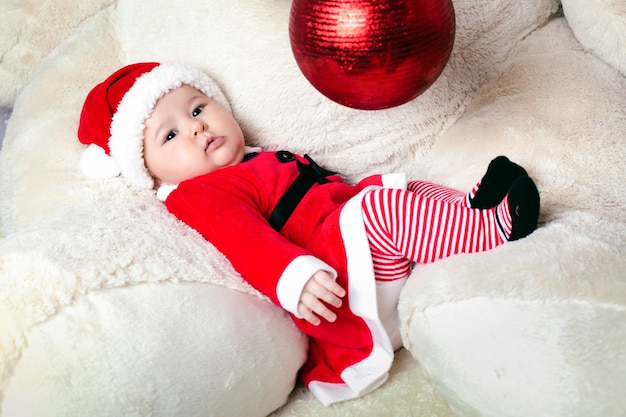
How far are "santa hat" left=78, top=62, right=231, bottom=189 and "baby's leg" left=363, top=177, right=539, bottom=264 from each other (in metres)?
0.43

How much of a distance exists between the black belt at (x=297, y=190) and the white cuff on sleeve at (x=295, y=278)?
0.62 feet

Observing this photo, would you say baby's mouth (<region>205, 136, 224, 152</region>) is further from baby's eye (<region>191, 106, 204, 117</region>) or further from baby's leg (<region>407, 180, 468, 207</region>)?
baby's leg (<region>407, 180, 468, 207</region>)

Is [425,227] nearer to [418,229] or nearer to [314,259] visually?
[418,229]

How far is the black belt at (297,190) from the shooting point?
107 cm

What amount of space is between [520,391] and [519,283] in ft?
0.42

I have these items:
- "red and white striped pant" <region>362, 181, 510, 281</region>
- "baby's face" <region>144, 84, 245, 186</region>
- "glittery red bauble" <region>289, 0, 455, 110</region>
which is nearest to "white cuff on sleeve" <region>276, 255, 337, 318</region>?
"red and white striped pant" <region>362, 181, 510, 281</region>

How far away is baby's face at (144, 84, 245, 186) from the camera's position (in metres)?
1.13

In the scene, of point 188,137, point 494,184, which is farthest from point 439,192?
point 188,137

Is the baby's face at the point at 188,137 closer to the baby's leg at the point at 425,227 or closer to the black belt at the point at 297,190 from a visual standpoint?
the black belt at the point at 297,190

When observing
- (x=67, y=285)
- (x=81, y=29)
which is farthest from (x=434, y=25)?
(x=81, y=29)

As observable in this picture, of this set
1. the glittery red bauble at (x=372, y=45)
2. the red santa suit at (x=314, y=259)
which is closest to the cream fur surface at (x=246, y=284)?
the red santa suit at (x=314, y=259)

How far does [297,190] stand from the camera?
3.59 ft

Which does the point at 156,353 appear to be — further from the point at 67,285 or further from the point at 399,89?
the point at 399,89

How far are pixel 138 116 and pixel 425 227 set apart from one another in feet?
1.83
